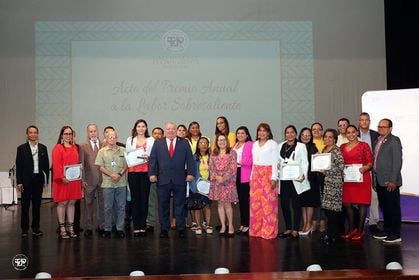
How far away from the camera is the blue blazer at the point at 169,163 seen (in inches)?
260

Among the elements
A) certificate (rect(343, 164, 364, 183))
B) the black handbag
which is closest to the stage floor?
the black handbag

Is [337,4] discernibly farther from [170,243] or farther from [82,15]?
[170,243]

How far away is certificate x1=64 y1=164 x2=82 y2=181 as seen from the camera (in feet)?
21.2

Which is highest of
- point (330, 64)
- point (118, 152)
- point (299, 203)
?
point (330, 64)

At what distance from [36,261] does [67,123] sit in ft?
20.8

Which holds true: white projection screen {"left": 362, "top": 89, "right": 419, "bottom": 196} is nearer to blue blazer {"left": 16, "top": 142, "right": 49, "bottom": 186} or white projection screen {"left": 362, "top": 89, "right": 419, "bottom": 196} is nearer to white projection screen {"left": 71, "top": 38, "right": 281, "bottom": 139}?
white projection screen {"left": 71, "top": 38, "right": 281, "bottom": 139}

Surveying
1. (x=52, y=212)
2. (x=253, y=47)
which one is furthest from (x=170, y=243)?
(x=253, y=47)

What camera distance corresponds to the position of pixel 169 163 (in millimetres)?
6598

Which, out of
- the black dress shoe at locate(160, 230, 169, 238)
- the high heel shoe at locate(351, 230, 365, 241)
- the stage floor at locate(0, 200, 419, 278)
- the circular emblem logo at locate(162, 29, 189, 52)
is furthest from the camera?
the circular emblem logo at locate(162, 29, 189, 52)

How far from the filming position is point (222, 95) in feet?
37.5

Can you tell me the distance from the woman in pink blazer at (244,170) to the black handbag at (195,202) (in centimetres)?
50

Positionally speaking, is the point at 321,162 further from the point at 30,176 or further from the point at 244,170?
the point at 30,176

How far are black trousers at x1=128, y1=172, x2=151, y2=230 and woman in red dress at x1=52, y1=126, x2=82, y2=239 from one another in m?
0.66

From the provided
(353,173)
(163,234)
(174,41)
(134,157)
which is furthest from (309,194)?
(174,41)
